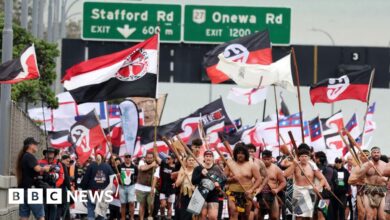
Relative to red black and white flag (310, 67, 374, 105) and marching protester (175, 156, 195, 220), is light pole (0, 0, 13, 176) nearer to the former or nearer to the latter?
marching protester (175, 156, 195, 220)

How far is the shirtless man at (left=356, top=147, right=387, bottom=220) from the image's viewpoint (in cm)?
2584

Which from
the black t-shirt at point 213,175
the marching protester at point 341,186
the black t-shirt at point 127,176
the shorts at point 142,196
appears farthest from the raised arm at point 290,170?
the black t-shirt at point 127,176

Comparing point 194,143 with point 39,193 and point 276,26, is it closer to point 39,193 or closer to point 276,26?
point 39,193

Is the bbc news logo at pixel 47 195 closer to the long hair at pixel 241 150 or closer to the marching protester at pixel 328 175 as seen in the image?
the long hair at pixel 241 150

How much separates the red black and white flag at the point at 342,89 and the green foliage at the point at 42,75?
8.52 m

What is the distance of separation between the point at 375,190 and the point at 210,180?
10.2 feet

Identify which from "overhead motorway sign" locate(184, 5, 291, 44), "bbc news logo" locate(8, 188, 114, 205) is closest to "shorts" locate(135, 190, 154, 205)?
"bbc news logo" locate(8, 188, 114, 205)

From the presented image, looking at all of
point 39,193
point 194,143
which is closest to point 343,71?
point 194,143

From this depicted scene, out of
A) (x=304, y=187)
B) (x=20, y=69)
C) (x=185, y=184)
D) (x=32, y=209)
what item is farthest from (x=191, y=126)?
(x=32, y=209)

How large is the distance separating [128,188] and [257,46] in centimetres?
455

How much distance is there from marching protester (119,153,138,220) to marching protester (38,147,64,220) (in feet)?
16.6

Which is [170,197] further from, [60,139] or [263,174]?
[263,174]

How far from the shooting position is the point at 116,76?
26516 millimetres

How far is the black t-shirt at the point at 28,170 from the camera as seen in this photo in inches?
875
